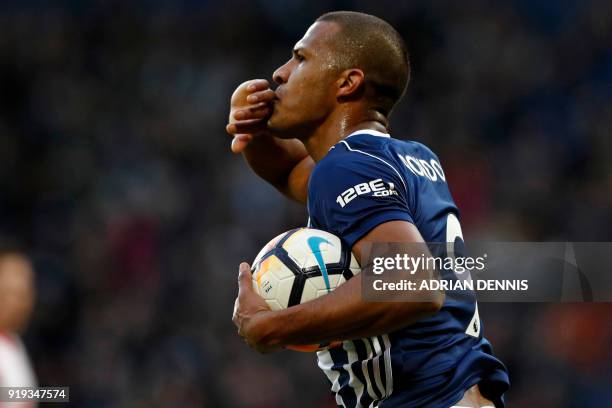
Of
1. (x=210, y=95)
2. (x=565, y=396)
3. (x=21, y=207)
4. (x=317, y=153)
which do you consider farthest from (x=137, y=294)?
(x=317, y=153)

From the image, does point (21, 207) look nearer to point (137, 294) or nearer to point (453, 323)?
point (137, 294)

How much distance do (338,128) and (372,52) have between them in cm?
31

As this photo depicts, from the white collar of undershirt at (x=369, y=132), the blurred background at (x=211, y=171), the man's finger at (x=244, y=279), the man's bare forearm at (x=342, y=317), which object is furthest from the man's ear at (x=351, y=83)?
the blurred background at (x=211, y=171)

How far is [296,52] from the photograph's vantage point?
367 centimetres

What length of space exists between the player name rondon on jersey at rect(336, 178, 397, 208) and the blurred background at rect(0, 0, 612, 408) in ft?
16.3

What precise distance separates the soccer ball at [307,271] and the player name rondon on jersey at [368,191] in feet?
0.51

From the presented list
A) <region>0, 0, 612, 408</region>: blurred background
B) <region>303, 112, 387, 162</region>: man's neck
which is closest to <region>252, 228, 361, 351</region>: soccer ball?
<region>303, 112, 387, 162</region>: man's neck

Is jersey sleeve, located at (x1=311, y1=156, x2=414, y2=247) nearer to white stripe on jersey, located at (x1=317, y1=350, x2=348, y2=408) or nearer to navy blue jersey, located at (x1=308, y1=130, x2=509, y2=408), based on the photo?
navy blue jersey, located at (x1=308, y1=130, x2=509, y2=408)

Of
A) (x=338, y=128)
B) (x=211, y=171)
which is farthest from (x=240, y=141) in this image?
(x=211, y=171)

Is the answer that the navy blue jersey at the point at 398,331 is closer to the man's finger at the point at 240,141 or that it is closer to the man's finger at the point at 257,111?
the man's finger at the point at 257,111

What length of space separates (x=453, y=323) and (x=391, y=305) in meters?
0.41

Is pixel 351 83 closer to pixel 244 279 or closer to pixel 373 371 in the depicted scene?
pixel 244 279

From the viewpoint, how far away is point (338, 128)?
3.59m

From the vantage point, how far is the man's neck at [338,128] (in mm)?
3572
